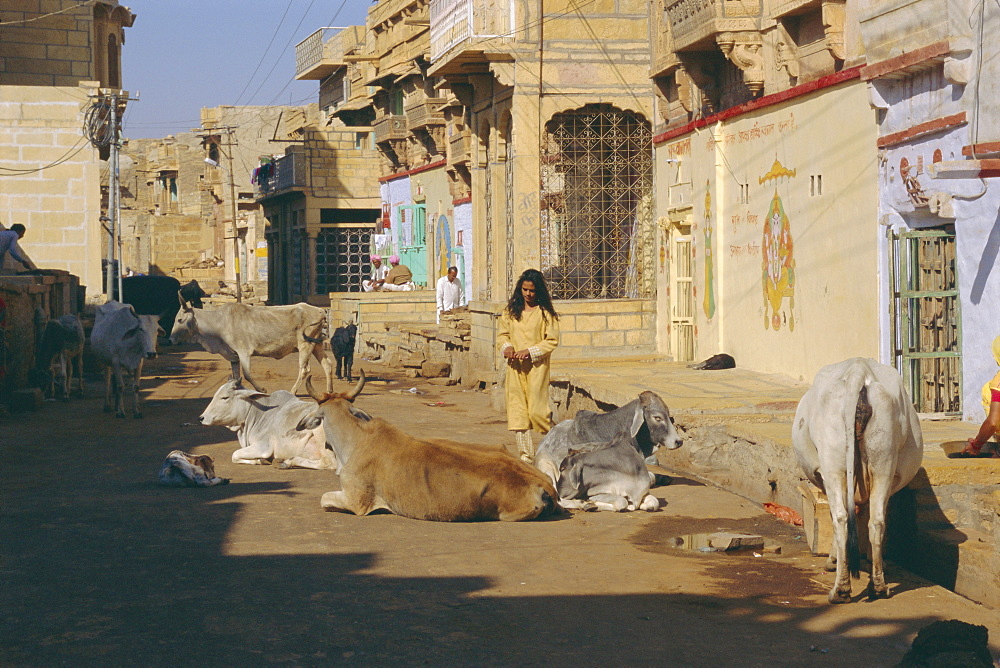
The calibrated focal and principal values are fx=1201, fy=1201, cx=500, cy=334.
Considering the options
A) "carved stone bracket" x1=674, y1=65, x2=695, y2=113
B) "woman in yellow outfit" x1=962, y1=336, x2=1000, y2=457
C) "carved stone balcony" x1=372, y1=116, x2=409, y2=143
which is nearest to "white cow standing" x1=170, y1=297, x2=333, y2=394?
"carved stone bracket" x1=674, y1=65, x2=695, y2=113

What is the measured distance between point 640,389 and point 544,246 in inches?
279

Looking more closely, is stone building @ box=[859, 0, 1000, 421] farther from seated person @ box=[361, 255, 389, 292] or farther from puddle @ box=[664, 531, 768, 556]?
seated person @ box=[361, 255, 389, 292]

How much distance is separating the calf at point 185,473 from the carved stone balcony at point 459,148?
16058mm

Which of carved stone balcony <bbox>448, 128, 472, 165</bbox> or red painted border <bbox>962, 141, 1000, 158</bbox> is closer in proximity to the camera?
red painted border <bbox>962, 141, 1000, 158</bbox>

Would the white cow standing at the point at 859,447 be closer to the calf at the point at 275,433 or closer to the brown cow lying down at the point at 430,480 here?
the brown cow lying down at the point at 430,480

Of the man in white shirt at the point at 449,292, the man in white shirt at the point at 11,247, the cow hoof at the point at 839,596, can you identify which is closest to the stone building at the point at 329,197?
A: the man in white shirt at the point at 449,292

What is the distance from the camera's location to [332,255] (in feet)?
132

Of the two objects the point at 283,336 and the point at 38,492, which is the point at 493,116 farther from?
the point at 38,492

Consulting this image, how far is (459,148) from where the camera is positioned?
26219 millimetres

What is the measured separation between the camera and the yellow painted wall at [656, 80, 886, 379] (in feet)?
37.7

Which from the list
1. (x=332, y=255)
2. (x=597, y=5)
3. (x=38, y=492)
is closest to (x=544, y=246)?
(x=597, y=5)

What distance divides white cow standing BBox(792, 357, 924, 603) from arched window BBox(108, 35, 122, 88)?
31.1 metres

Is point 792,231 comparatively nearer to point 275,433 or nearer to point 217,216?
point 275,433

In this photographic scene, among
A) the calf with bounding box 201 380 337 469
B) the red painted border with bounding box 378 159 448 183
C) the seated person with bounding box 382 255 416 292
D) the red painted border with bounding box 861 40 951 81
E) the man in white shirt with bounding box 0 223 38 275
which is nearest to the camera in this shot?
the red painted border with bounding box 861 40 951 81
